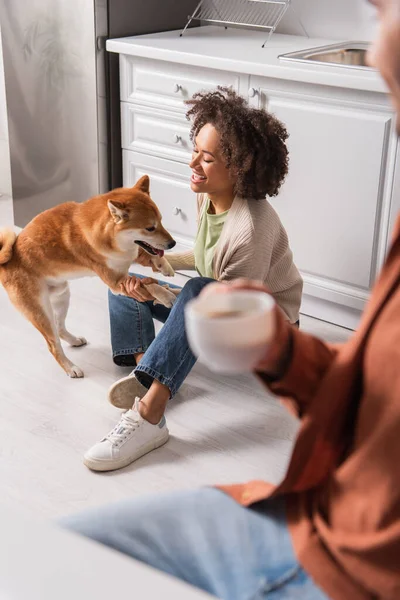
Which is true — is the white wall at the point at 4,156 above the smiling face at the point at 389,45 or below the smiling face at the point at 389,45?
below

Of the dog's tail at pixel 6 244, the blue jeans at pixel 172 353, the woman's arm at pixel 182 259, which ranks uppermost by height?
the dog's tail at pixel 6 244

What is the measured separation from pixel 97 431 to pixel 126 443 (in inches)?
6.4

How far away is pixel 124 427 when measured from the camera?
2113mm

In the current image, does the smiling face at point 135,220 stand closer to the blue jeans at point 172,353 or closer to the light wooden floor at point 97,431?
the blue jeans at point 172,353

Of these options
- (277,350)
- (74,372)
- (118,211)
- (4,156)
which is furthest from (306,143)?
(4,156)

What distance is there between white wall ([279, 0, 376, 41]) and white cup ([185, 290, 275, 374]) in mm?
2489

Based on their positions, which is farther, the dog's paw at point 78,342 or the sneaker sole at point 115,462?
the dog's paw at point 78,342

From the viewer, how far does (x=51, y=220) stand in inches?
94.1

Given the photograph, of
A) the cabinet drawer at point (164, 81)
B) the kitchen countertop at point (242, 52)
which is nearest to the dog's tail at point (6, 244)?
the cabinet drawer at point (164, 81)

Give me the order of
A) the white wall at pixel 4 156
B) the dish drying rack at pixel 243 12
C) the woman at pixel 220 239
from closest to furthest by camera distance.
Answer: the woman at pixel 220 239 → the dish drying rack at pixel 243 12 → the white wall at pixel 4 156

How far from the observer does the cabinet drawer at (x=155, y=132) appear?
307 cm

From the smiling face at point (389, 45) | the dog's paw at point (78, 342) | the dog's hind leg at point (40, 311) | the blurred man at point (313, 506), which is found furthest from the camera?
the dog's paw at point (78, 342)

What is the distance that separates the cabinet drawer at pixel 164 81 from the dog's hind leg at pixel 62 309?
820 mm

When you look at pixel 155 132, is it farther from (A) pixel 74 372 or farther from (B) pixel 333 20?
(A) pixel 74 372
